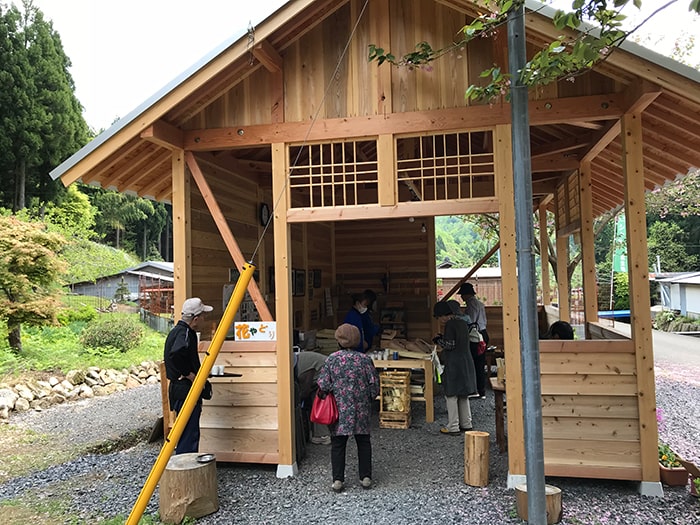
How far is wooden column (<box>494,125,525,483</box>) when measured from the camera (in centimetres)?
470

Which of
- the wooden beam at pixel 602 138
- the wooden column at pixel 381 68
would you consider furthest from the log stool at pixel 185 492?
the wooden beam at pixel 602 138

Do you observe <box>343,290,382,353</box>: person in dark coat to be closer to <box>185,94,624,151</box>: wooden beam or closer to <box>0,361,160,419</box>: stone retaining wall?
<box>185,94,624,151</box>: wooden beam

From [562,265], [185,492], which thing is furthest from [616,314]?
[185,492]

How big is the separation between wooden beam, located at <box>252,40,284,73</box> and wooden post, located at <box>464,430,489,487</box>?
4048 millimetres

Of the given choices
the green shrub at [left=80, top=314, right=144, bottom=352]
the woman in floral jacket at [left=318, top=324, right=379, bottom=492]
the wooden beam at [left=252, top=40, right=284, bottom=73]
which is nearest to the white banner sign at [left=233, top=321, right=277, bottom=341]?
the woman in floral jacket at [left=318, top=324, right=379, bottom=492]

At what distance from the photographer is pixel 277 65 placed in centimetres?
529

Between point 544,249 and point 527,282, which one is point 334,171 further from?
point 544,249

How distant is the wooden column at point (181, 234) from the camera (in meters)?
5.45

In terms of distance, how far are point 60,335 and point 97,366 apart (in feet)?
12.1

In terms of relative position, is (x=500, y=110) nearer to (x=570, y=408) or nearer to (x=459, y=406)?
(x=570, y=408)

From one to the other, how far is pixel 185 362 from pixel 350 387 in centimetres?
151

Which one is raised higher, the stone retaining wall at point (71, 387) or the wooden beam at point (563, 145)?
the wooden beam at point (563, 145)

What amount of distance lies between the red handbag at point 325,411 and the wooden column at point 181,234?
182 centimetres

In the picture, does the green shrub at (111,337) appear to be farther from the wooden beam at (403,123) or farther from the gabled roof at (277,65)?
the wooden beam at (403,123)
